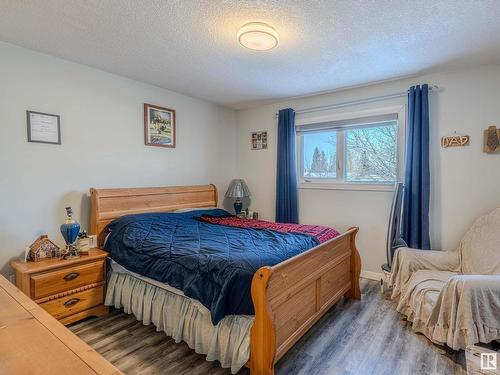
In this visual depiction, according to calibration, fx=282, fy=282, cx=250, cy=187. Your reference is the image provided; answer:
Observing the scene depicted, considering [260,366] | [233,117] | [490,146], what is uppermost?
[233,117]

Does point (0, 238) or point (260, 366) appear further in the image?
point (0, 238)

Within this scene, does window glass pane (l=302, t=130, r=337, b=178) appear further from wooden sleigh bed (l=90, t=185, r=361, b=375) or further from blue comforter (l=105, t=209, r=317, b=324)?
blue comforter (l=105, t=209, r=317, b=324)

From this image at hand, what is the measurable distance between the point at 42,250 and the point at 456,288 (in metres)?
3.22

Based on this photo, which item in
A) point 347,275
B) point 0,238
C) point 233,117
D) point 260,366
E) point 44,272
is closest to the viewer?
point 260,366

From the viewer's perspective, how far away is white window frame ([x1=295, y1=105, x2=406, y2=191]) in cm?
325

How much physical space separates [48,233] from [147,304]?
124 centimetres

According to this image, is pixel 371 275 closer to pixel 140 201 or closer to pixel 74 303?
pixel 140 201

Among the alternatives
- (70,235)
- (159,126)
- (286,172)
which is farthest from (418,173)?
(70,235)

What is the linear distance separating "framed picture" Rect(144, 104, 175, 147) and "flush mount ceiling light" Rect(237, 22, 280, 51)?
172 centimetres

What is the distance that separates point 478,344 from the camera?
1.98 meters

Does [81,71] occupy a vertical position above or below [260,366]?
above

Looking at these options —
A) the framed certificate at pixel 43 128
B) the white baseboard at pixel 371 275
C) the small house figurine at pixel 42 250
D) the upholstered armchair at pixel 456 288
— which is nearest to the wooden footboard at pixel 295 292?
the upholstered armchair at pixel 456 288

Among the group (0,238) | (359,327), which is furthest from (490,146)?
(0,238)

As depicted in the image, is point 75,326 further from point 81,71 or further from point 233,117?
point 233,117
